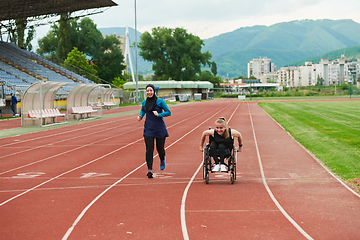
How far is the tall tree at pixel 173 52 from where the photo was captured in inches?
3883

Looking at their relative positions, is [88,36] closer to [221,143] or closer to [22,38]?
[22,38]

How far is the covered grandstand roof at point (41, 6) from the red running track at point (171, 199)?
2949cm

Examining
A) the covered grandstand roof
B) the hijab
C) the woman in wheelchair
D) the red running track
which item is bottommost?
the red running track

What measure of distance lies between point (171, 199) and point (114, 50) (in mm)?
77001

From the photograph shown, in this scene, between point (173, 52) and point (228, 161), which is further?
point (173, 52)

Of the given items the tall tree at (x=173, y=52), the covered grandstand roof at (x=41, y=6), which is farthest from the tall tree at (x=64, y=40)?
the tall tree at (x=173, y=52)

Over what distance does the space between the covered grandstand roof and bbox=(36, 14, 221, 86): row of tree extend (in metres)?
16.6

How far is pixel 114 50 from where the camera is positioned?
264ft

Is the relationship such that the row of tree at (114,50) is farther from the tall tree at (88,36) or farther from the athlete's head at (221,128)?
the athlete's head at (221,128)

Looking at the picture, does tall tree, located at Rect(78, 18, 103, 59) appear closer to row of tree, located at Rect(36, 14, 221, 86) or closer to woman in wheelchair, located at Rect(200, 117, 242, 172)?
row of tree, located at Rect(36, 14, 221, 86)

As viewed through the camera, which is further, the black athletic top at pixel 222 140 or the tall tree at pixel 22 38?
the tall tree at pixel 22 38

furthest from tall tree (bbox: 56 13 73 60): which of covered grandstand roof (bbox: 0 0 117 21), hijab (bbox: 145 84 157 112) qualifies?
hijab (bbox: 145 84 157 112)

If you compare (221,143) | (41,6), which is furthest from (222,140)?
(41,6)

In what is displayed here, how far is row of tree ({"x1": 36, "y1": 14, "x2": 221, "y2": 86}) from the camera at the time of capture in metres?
70.2
